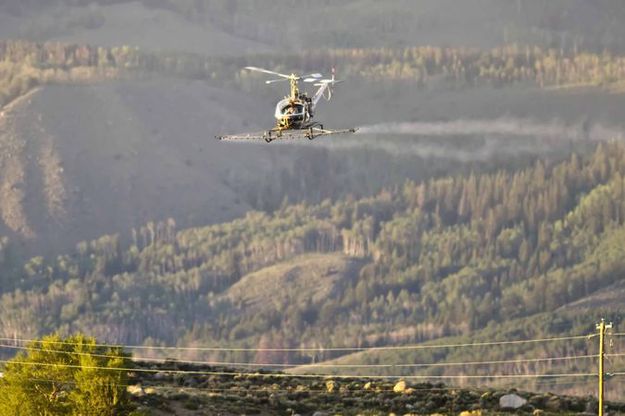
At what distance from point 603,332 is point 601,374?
10.6ft

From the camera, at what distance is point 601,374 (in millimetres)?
198375

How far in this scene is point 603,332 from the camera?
198250mm
